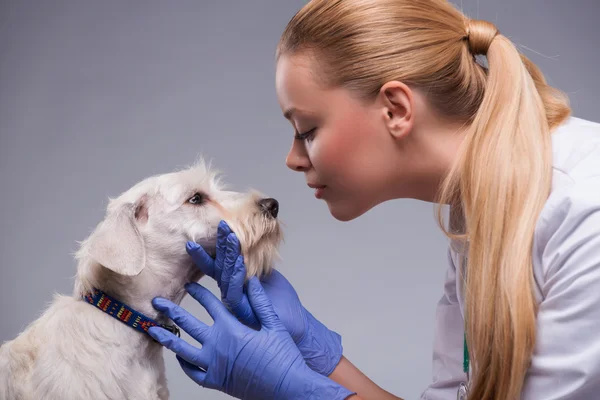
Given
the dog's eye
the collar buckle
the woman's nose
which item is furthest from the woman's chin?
the collar buckle

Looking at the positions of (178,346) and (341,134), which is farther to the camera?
(178,346)

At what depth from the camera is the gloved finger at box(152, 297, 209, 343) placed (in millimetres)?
1958

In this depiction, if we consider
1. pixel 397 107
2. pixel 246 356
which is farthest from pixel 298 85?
pixel 246 356

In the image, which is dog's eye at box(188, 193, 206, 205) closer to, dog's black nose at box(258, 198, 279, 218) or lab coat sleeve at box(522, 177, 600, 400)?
dog's black nose at box(258, 198, 279, 218)

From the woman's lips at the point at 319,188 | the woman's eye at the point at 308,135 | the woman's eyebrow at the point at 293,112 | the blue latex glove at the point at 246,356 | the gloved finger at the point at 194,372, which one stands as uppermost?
the woman's eyebrow at the point at 293,112

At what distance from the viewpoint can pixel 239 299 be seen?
2076 mm

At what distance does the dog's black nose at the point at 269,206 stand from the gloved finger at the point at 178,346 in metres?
0.56

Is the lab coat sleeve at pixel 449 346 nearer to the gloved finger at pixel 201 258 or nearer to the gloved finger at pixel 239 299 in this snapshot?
the gloved finger at pixel 239 299

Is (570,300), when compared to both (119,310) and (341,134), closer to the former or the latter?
(341,134)

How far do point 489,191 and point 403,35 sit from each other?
0.56 metres

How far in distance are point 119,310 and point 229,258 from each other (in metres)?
0.41

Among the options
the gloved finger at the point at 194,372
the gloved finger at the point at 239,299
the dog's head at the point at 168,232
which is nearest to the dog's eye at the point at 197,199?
the dog's head at the point at 168,232

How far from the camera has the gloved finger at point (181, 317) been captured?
1.96 metres

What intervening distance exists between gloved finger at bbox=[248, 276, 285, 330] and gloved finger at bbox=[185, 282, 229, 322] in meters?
0.11
